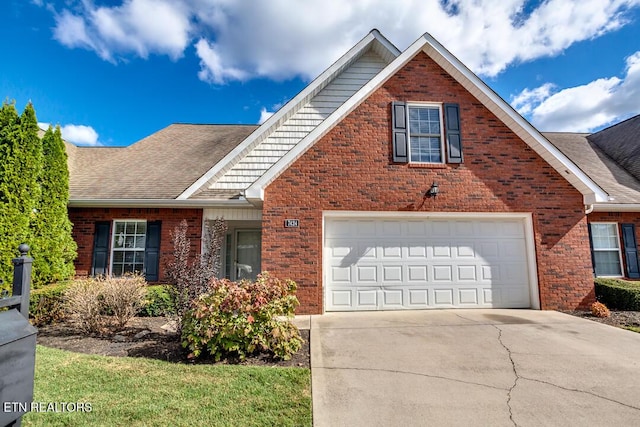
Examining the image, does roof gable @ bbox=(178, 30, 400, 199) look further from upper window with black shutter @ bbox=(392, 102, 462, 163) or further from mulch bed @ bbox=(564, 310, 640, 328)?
mulch bed @ bbox=(564, 310, 640, 328)

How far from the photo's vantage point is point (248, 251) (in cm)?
1109

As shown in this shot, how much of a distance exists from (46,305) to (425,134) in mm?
9903

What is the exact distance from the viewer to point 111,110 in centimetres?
1716

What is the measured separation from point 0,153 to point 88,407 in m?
7.13

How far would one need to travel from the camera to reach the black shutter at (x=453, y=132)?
838 centimetres

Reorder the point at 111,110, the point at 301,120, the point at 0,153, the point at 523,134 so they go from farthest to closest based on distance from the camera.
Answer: the point at 111,110 < the point at 301,120 < the point at 523,134 < the point at 0,153

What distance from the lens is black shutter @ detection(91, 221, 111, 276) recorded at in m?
9.24

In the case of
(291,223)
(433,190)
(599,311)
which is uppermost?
(433,190)

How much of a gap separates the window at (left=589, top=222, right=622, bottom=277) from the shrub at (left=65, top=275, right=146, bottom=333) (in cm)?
1275

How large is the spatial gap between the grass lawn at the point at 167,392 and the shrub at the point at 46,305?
268 centimetres

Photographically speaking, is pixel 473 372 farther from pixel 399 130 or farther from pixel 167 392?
pixel 399 130

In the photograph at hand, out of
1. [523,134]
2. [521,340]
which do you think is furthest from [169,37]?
[521,340]

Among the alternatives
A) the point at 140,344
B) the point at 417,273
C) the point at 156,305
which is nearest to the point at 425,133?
the point at 417,273

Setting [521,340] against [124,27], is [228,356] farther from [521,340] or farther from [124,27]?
[124,27]
